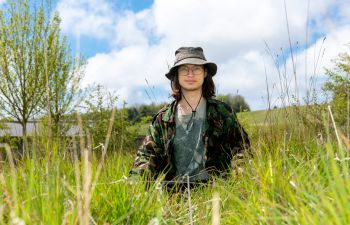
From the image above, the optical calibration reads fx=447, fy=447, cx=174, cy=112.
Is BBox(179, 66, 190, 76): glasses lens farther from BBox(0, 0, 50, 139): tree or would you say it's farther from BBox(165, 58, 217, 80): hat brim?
BBox(0, 0, 50, 139): tree

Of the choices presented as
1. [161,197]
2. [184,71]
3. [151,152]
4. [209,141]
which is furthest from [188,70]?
[161,197]

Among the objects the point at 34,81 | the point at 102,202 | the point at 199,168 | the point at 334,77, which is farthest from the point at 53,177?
the point at 334,77

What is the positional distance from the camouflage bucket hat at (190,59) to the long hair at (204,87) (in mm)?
60

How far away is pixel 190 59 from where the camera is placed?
431 cm

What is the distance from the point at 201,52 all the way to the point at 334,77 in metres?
22.9

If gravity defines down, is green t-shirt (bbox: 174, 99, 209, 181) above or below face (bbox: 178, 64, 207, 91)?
below

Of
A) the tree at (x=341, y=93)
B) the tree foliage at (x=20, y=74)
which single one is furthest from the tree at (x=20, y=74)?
the tree at (x=341, y=93)

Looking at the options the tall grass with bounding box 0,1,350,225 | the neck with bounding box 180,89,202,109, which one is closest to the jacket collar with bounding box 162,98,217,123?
the neck with bounding box 180,89,202,109

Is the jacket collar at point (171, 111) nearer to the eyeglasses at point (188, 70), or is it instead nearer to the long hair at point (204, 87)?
the long hair at point (204, 87)

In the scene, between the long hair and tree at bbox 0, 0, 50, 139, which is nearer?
the long hair

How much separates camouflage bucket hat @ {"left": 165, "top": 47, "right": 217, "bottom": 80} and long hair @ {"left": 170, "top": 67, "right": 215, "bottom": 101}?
6cm

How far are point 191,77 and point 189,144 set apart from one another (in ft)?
2.14

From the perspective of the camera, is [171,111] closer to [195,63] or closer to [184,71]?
[184,71]

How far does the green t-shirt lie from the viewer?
169 inches
